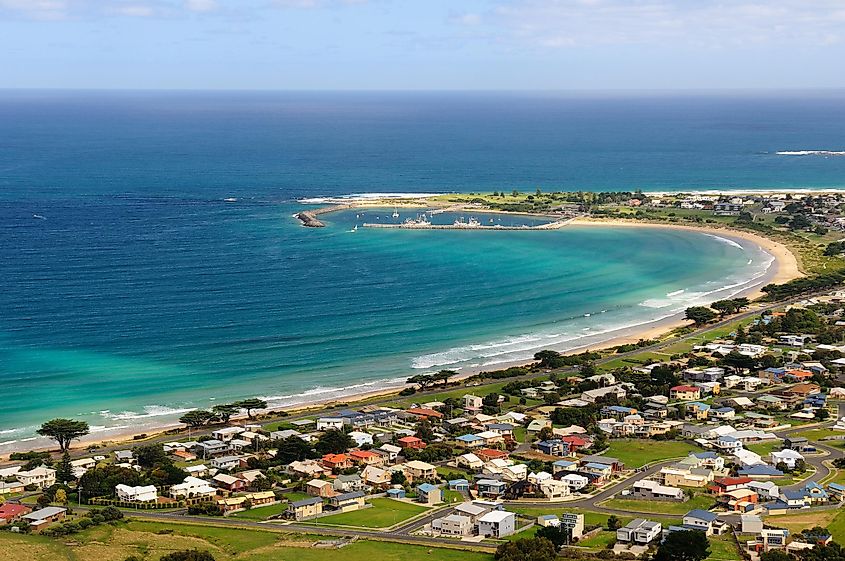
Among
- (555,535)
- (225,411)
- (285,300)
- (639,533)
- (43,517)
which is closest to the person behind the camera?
(555,535)

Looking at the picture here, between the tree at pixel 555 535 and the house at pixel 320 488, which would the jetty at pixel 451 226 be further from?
the tree at pixel 555 535

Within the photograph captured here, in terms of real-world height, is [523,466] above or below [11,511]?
above

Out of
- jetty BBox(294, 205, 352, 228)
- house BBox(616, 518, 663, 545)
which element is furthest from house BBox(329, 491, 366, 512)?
jetty BBox(294, 205, 352, 228)

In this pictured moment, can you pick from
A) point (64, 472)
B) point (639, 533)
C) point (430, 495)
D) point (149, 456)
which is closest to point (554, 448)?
point (430, 495)

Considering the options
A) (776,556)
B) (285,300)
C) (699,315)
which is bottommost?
(776,556)

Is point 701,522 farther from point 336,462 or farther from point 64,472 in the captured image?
point 64,472

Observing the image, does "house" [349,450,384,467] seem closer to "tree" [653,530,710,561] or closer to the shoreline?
the shoreline

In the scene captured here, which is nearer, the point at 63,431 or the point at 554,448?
the point at 63,431
